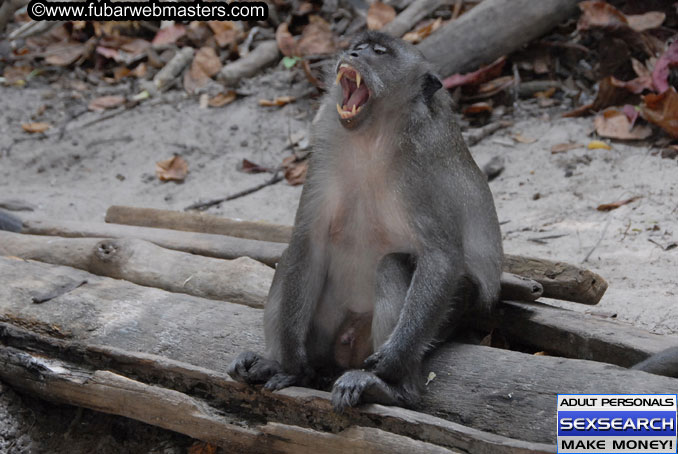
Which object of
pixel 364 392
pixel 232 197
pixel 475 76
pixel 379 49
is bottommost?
pixel 232 197

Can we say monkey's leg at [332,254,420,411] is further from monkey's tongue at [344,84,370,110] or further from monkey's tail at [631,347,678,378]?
monkey's tail at [631,347,678,378]

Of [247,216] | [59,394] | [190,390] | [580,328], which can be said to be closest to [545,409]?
[580,328]

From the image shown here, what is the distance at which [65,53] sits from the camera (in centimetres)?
1041

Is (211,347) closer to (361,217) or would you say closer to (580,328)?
(361,217)

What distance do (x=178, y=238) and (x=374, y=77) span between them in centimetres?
211

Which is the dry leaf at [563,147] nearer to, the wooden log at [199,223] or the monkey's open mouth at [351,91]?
the wooden log at [199,223]

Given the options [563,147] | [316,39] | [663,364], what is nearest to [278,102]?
[316,39]

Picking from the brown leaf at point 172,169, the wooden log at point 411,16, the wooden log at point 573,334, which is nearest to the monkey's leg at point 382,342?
the wooden log at point 573,334

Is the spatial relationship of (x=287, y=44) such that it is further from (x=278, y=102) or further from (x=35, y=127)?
(x=35, y=127)

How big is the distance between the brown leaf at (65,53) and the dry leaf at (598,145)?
667 cm

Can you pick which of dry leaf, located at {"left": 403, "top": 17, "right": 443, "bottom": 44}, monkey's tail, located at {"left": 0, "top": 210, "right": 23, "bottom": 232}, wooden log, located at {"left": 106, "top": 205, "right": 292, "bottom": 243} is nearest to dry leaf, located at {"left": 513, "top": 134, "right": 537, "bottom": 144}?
dry leaf, located at {"left": 403, "top": 17, "right": 443, "bottom": 44}

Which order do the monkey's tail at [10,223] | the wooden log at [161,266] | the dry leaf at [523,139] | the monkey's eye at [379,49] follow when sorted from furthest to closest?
the dry leaf at [523,139] → the monkey's tail at [10,223] → the wooden log at [161,266] → the monkey's eye at [379,49]

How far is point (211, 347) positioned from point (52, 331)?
81 centimetres

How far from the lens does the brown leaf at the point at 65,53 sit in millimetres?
10320
